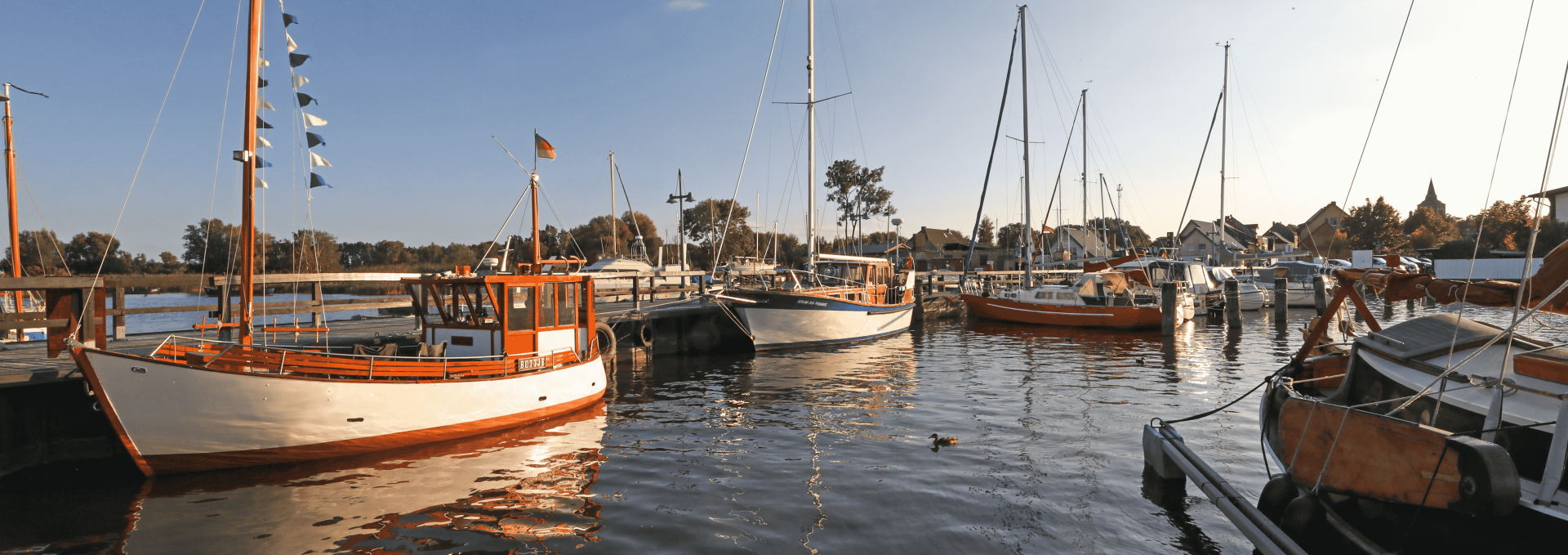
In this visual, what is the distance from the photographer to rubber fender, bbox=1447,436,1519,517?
376 cm

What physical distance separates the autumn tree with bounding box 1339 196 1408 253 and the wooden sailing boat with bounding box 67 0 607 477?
259ft

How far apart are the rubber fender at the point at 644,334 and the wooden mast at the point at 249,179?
366 inches

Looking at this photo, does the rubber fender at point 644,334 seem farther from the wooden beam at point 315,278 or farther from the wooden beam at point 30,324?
the wooden beam at point 30,324

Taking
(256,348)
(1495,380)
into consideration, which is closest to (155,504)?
(256,348)

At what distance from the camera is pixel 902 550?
5711 millimetres

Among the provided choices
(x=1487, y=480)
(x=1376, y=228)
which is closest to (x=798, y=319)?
(x=1487, y=480)

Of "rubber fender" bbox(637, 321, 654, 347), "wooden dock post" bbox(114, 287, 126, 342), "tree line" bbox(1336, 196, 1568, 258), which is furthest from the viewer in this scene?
"tree line" bbox(1336, 196, 1568, 258)

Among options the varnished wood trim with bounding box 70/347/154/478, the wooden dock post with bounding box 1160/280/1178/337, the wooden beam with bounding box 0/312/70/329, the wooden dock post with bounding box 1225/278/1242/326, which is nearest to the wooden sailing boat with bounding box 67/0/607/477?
the varnished wood trim with bounding box 70/347/154/478

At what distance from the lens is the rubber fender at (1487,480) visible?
376cm

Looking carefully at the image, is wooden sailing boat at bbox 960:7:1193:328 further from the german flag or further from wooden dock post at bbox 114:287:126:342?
wooden dock post at bbox 114:287:126:342

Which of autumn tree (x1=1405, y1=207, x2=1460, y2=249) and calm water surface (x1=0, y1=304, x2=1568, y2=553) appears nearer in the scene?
calm water surface (x1=0, y1=304, x2=1568, y2=553)

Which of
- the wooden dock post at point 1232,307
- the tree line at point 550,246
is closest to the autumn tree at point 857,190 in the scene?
the tree line at point 550,246

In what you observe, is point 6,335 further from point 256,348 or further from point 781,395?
point 781,395

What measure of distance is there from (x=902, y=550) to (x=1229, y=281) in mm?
25873
